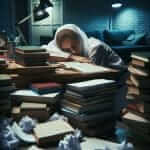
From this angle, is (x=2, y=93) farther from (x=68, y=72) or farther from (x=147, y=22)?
(x=147, y=22)

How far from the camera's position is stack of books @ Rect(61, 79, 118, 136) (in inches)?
76.1

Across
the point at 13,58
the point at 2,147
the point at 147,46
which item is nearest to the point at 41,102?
the point at 2,147

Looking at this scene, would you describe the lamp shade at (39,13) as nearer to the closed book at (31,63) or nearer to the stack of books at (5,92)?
the closed book at (31,63)

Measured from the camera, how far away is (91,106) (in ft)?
6.41

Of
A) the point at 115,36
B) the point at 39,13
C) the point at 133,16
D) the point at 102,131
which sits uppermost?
the point at 133,16

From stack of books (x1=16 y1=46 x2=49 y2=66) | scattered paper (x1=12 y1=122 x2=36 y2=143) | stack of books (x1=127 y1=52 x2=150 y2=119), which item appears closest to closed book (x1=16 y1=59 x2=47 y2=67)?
Answer: stack of books (x1=16 y1=46 x2=49 y2=66)

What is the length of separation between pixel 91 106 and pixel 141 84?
41 centimetres

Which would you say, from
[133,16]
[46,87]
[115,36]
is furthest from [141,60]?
[133,16]

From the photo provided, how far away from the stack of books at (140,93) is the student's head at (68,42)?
1.14 meters

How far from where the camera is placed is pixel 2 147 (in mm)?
1682

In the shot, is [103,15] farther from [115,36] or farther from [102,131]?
[102,131]

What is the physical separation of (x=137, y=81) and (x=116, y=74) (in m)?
0.56

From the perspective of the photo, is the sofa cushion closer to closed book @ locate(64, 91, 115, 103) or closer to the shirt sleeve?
the shirt sleeve

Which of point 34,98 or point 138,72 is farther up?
point 138,72
